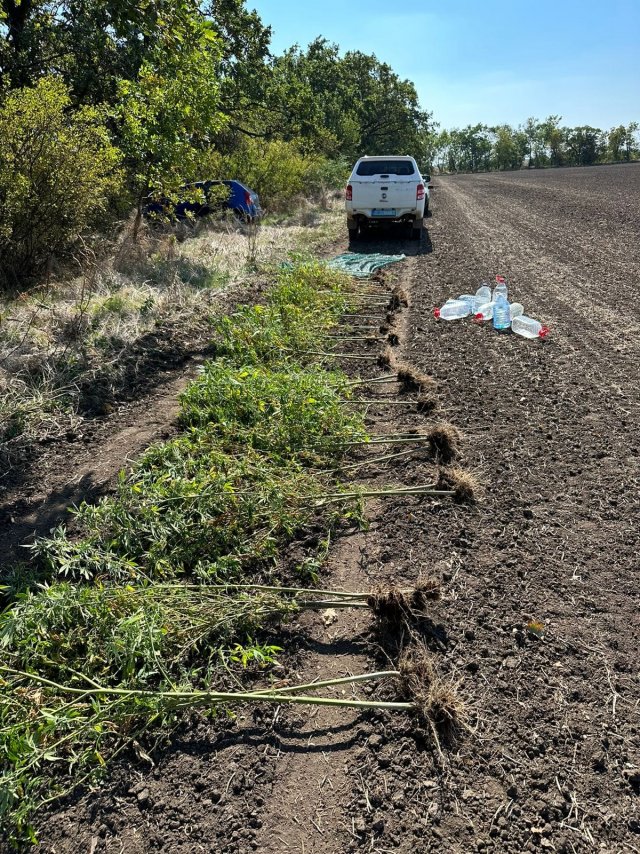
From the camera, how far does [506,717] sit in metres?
2.04

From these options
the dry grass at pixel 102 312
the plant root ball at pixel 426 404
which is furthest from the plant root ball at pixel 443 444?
the dry grass at pixel 102 312

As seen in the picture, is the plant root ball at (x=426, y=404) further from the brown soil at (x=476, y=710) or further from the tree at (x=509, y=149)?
the tree at (x=509, y=149)

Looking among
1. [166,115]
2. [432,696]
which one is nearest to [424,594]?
[432,696]

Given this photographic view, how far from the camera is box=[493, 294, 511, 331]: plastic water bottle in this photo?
21.3ft

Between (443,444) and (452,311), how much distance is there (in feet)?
12.7

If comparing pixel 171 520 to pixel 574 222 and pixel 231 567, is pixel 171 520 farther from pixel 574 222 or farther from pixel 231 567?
pixel 574 222

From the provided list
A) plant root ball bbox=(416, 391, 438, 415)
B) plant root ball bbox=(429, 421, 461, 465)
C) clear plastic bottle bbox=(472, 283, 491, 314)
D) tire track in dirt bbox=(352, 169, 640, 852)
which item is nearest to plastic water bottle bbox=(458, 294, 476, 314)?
clear plastic bottle bbox=(472, 283, 491, 314)

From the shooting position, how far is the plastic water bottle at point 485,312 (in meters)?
6.93

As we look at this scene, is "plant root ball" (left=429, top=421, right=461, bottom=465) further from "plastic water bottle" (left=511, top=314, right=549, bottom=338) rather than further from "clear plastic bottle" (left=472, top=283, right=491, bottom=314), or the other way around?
"clear plastic bottle" (left=472, top=283, right=491, bottom=314)

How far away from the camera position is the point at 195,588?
2580mm

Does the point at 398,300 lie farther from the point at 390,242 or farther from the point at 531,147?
the point at 531,147

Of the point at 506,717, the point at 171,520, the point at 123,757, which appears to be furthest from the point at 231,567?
the point at 506,717

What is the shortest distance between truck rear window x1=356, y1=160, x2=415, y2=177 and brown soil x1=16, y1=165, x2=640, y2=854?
9.01m

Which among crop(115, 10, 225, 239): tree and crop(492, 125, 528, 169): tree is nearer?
crop(115, 10, 225, 239): tree
